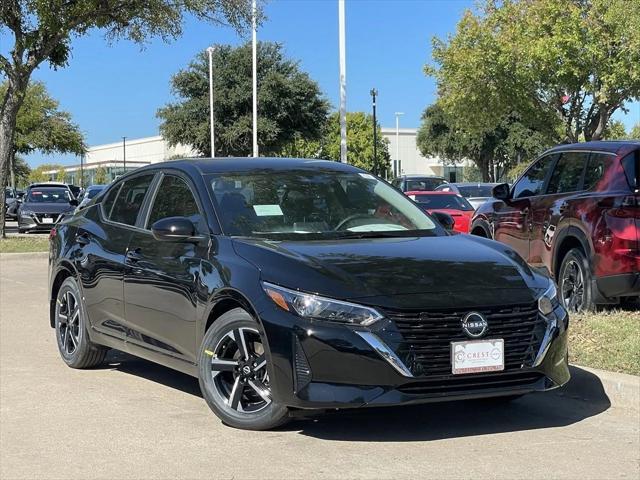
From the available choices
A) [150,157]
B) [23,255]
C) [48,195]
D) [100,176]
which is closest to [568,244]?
[23,255]

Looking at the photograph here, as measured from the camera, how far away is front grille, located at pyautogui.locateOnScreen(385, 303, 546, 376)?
4555 mm

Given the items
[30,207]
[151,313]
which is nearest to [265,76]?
[30,207]

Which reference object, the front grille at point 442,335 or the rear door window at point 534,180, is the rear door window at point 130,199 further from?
the rear door window at point 534,180

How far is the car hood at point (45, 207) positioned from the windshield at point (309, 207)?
863 inches

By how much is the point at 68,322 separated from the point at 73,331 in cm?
14

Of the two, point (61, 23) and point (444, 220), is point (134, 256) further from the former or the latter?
point (61, 23)

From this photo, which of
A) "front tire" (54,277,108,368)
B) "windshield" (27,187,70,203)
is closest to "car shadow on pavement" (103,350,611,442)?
"front tire" (54,277,108,368)

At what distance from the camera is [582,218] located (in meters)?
8.07

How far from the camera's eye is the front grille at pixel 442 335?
4.55m

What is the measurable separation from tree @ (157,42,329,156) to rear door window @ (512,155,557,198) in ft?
121

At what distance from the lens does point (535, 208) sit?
9203 mm

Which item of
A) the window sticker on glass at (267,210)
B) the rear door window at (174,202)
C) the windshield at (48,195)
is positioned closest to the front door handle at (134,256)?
the rear door window at (174,202)

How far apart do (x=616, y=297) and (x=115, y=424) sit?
15.7ft

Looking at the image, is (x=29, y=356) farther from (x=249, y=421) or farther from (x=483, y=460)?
(x=483, y=460)
